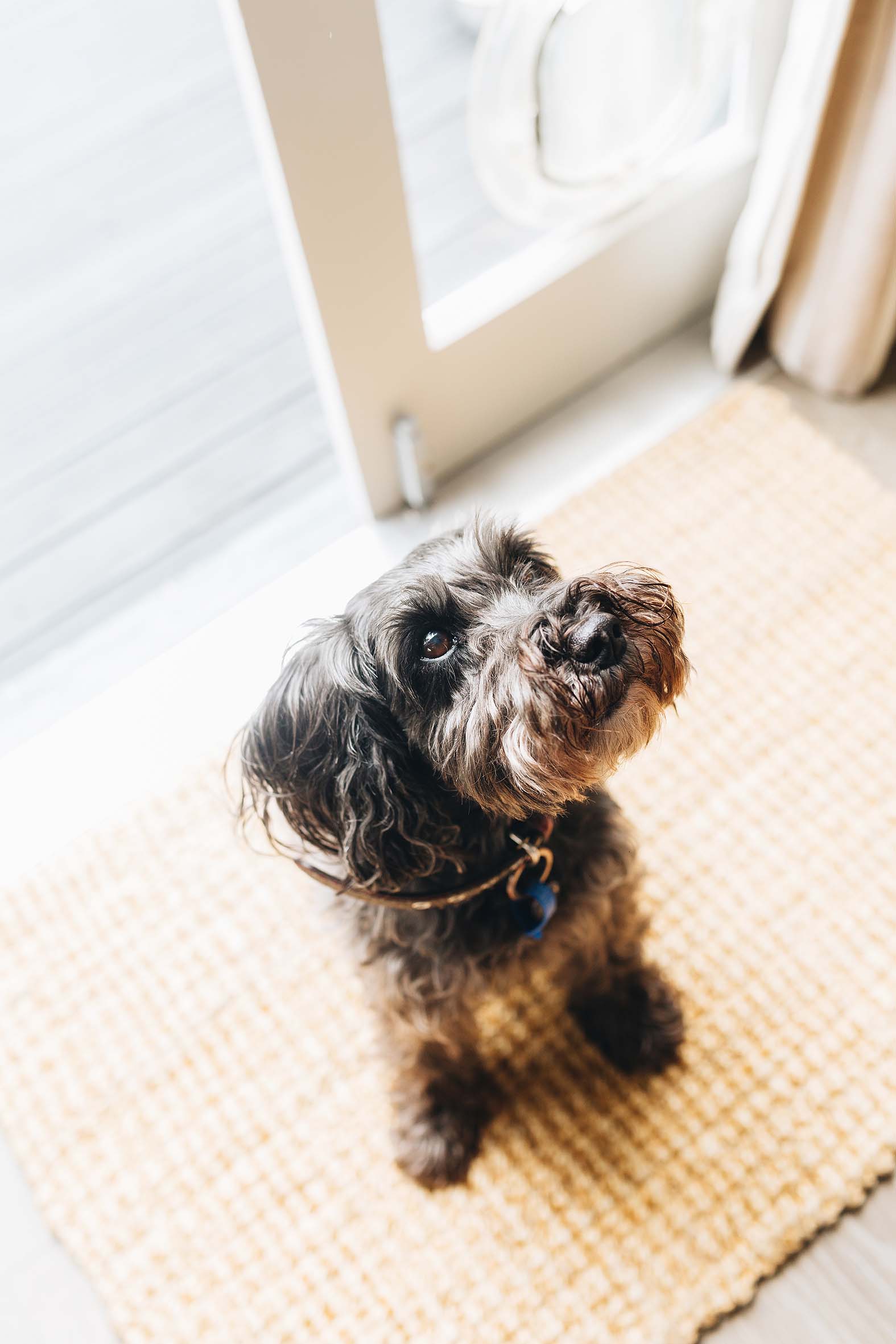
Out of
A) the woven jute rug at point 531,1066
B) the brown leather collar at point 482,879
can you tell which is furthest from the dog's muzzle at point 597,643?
the woven jute rug at point 531,1066

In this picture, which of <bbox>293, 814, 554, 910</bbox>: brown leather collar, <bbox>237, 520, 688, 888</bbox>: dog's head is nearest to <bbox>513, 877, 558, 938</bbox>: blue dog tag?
<bbox>293, 814, 554, 910</bbox>: brown leather collar

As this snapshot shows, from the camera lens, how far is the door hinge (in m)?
1.76

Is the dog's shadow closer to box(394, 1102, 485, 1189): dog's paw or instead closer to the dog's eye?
box(394, 1102, 485, 1189): dog's paw

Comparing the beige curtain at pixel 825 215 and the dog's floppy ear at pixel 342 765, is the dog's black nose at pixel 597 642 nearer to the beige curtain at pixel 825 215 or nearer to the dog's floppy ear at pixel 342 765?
the dog's floppy ear at pixel 342 765

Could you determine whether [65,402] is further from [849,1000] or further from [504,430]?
[849,1000]

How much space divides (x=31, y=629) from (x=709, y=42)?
1.54m

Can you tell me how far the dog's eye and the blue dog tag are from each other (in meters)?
0.30

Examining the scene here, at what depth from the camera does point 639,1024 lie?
4.48 ft

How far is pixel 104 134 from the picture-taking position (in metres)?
2.44

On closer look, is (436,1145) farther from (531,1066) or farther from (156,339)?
(156,339)

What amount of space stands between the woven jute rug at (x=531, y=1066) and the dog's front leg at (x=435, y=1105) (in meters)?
0.03

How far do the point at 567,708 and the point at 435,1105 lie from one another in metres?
0.69

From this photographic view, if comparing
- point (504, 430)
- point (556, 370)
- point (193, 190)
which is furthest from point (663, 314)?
point (193, 190)

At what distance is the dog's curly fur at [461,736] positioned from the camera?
0.95 meters
